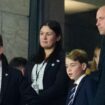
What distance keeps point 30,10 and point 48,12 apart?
0.30 metres

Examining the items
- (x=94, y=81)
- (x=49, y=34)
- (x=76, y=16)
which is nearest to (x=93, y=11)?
(x=76, y=16)

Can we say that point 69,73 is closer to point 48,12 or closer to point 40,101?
point 40,101

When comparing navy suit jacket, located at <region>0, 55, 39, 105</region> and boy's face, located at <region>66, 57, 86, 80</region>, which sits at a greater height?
boy's face, located at <region>66, 57, 86, 80</region>

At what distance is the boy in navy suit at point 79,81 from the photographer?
16.7 ft

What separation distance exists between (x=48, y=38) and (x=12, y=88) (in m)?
0.70

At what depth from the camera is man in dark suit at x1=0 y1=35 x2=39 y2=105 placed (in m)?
6.08

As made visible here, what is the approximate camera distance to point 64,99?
19.4 ft

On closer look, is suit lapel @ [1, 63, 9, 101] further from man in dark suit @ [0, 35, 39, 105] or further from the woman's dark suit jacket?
the woman's dark suit jacket

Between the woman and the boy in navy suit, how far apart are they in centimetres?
20

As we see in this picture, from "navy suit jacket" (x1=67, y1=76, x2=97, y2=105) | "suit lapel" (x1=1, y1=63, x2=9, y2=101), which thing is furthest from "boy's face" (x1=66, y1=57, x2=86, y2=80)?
"suit lapel" (x1=1, y1=63, x2=9, y2=101)

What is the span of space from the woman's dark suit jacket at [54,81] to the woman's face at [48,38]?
0.14 m

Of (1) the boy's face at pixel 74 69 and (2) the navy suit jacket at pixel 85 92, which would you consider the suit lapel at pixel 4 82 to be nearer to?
(1) the boy's face at pixel 74 69

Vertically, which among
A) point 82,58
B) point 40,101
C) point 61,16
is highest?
point 61,16

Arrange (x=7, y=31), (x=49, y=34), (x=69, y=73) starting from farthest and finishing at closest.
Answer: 1. (x=7, y=31)
2. (x=49, y=34)
3. (x=69, y=73)
